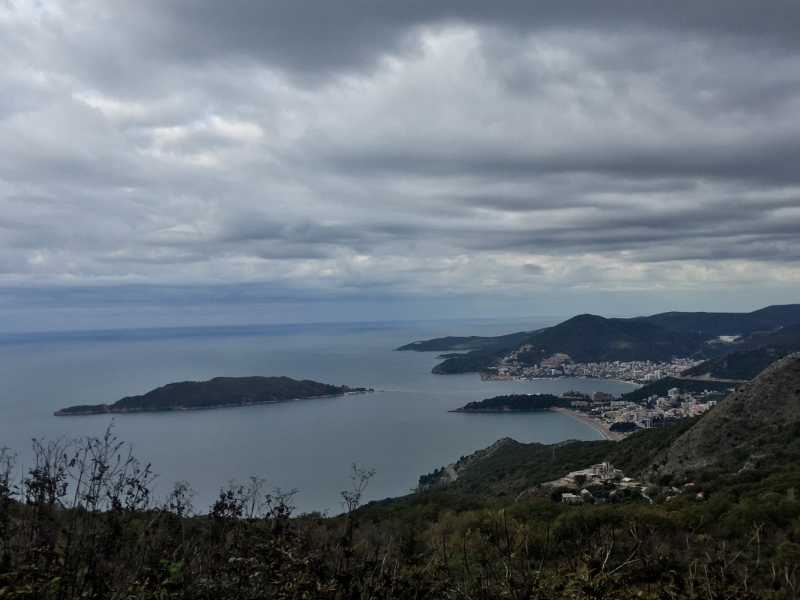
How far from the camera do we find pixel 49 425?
Result: 208 ft

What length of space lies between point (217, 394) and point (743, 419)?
73996 mm

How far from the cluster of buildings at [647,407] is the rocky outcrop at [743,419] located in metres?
38.0

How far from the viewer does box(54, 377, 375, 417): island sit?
7476cm

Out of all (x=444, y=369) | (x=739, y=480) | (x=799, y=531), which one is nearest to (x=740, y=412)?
(x=739, y=480)

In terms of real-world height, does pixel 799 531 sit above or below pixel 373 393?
above

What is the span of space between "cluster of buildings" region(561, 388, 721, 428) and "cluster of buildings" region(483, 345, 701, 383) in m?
27.0

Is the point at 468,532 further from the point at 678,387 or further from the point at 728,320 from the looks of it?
the point at 728,320

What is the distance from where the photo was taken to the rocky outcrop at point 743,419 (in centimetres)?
2098

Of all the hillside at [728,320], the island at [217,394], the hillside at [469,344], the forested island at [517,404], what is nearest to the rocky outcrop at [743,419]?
the forested island at [517,404]

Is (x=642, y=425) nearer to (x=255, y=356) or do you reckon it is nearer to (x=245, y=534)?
(x=245, y=534)

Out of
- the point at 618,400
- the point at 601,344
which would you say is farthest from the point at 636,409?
the point at 601,344

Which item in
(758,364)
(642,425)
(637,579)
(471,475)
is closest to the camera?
(637,579)

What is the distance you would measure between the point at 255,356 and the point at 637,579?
16476cm

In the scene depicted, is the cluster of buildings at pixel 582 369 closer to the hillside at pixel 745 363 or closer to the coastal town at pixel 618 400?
the coastal town at pixel 618 400
